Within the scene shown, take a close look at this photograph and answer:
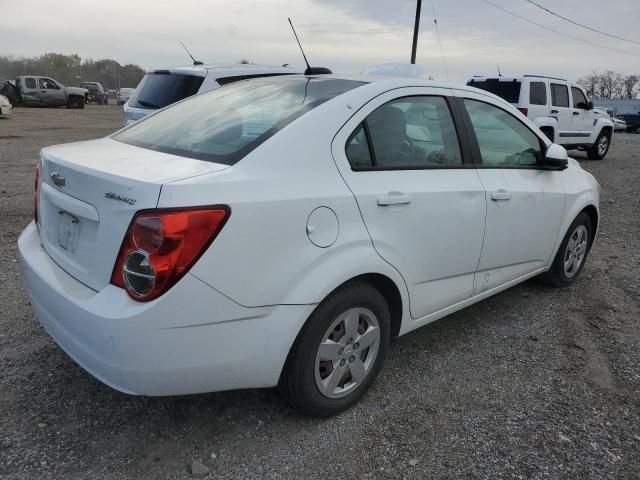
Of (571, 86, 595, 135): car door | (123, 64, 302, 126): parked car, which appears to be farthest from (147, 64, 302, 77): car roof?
(571, 86, 595, 135): car door

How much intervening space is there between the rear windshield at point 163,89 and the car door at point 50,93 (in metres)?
25.4

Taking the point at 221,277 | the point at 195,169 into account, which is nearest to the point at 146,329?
the point at 221,277


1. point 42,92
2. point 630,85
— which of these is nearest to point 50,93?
point 42,92

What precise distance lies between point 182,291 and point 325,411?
1014 millimetres

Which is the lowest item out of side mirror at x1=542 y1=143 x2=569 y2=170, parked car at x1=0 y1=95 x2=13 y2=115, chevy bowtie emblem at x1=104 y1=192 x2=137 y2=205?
parked car at x1=0 y1=95 x2=13 y2=115

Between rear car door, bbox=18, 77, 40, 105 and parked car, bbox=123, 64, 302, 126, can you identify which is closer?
parked car, bbox=123, 64, 302, 126

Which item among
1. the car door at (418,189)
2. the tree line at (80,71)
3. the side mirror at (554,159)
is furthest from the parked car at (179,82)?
the tree line at (80,71)

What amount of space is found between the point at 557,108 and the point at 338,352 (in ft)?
40.1

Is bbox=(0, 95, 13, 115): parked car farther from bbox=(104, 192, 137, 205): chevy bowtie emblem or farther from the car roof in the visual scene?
bbox=(104, 192, 137, 205): chevy bowtie emblem

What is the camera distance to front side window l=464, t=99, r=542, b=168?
132 inches

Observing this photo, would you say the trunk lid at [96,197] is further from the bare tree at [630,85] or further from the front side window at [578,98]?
the bare tree at [630,85]

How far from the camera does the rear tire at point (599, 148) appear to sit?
14.9 metres

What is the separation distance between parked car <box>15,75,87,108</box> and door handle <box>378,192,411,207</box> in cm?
3141

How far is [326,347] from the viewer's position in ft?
8.07
